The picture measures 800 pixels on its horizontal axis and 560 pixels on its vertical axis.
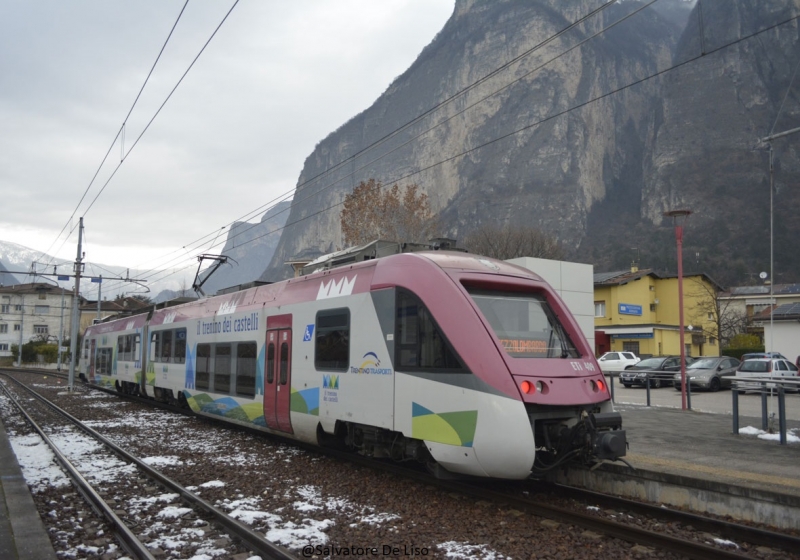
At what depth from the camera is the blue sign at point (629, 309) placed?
51625mm

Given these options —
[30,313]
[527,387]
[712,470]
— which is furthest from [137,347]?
[30,313]

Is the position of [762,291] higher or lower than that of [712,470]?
higher

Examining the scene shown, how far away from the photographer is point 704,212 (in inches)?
4232

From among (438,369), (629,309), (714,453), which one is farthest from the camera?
(629,309)

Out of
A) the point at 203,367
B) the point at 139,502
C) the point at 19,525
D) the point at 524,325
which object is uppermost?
the point at 524,325

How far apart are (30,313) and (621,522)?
332 ft

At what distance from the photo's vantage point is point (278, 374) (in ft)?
39.8

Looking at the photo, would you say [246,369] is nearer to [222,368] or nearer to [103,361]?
[222,368]

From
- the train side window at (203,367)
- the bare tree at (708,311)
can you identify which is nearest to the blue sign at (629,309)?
the bare tree at (708,311)

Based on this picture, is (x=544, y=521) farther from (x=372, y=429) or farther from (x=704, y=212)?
(x=704, y=212)

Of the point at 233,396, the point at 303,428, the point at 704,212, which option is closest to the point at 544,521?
the point at 303,428

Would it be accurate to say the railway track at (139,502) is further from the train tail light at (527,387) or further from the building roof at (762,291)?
the building roof at (762,291)

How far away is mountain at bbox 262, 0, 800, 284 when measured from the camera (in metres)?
105

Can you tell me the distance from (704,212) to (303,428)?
10938 cm
